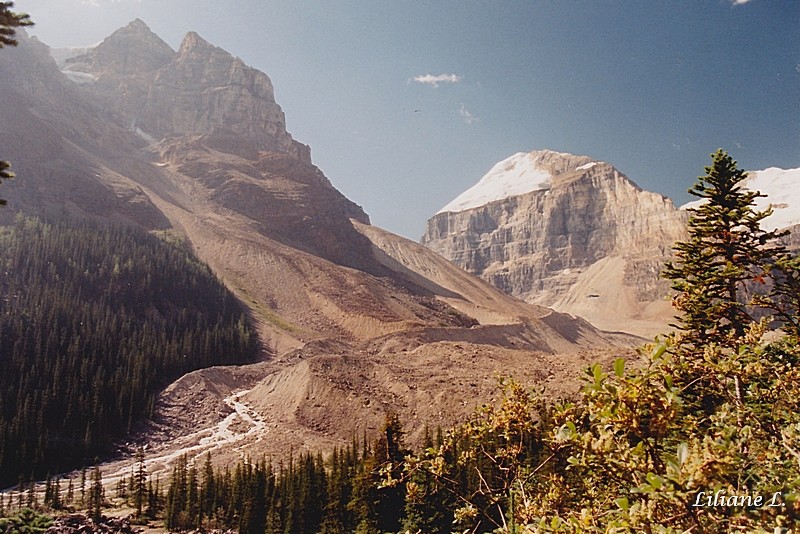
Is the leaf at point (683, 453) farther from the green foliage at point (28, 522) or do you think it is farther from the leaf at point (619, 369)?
the green foliage at point (28, 522)

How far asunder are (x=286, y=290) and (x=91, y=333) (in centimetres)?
4535

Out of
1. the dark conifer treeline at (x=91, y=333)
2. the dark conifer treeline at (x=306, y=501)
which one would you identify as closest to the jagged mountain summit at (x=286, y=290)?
the dark conifer treeline at (x=91, y=333)

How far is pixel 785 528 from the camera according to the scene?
2809mm

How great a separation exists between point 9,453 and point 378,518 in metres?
44.2

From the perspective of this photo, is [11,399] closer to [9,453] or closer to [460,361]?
[9,453]

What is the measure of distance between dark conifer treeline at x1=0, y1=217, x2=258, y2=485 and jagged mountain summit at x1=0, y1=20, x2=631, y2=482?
605 cm

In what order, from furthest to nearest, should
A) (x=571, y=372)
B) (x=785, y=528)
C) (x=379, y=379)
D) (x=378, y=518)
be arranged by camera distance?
(x=379, y=379)
(x=571, y=372)
(x=378, y=518)
(x=785, y=528)

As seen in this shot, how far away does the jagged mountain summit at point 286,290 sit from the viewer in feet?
179

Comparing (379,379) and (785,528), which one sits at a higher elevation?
(785,528)

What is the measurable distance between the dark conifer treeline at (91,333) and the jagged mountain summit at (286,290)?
605 cm

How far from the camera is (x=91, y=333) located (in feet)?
247

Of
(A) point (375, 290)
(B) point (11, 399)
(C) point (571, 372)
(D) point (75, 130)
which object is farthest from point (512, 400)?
(D) point (75, 130)

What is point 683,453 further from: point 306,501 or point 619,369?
point 306,501

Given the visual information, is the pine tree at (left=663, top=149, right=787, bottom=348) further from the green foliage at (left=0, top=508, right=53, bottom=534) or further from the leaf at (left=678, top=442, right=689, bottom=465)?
the green foliage at (left=0, top=508, right=53, bottom=534)
